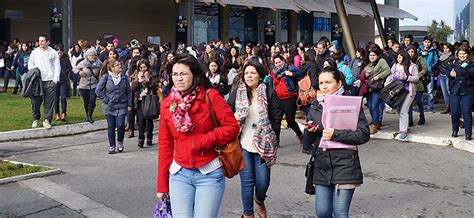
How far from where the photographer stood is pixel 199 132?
4.46 metres

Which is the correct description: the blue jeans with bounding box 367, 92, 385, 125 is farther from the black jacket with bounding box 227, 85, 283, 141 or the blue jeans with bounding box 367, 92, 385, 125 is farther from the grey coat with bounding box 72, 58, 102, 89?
the black jacket with bounding box 227, 85, 283, 141

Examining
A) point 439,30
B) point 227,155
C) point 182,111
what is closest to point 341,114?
Answer: point 227,155

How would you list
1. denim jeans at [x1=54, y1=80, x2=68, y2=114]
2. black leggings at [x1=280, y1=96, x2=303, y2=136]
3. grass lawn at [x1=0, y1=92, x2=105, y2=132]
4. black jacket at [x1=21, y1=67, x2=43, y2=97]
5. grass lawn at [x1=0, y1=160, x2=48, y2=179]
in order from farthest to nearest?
denim jeans at [x1=54, y1=80, x2=68, y2=114], grass lawn at [x1=0, y1=92, x2=105, y2=132], black jacket at [x1=21, y1=67, x2=43, y2=97], black leggings at [x1=280, y1=96, x2=303, y2=136], grass lawn at [x1=0, y1=160, x2=48, y2=179]

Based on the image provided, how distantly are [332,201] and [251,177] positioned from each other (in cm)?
121

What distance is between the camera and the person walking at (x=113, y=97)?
35.1 feet

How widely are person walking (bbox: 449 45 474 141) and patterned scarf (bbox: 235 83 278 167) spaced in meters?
5.73

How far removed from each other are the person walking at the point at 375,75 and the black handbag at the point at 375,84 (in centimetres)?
3

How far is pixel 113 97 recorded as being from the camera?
35.2ft

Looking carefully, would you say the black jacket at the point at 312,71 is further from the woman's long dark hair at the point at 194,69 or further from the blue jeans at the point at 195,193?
the blue jeans at the point at 195,193

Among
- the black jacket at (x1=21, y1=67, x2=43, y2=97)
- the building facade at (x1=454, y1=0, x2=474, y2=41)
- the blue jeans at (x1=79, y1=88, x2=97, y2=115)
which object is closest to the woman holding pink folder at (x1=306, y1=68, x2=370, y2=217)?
the black jacket at (x1=21, y1=67, x2=43, y2=97)

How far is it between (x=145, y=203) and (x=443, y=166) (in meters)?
4.72

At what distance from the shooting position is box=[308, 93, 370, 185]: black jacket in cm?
492

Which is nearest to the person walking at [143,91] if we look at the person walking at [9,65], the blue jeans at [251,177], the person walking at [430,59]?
the blue jeans at [251,177]

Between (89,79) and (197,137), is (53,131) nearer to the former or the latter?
(89,79)
